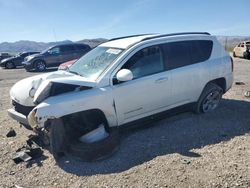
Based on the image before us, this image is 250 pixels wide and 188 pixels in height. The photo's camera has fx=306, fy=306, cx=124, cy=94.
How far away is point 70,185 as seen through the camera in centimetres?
420

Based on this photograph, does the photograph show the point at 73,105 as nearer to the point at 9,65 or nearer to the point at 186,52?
the point at 186,52

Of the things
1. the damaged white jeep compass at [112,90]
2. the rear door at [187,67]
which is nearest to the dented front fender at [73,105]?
the damaged white jeep compass at [112,90]

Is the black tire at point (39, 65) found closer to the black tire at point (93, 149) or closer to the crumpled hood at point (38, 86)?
the crumpled hood at point (38, 86)

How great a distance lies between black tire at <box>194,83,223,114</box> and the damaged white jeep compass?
27 millimetres

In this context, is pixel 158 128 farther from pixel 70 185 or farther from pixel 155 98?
pixel 70 185

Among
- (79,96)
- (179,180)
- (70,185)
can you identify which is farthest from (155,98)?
(70,185)

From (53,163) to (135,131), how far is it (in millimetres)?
1774

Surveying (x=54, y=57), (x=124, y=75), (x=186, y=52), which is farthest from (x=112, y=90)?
(x=54, y=57)

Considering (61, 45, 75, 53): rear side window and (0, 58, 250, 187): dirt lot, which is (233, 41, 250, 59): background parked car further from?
(0, 58, 250, 187): dirt lot

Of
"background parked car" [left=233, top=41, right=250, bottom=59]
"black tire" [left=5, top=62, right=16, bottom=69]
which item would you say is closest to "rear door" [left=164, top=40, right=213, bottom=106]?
"background parked car" [left=233, top=41, right=250, bottom=59]

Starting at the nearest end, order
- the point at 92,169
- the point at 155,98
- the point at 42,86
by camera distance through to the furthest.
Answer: the point at 92,169 < the point at 42,86 < the point at 155,98

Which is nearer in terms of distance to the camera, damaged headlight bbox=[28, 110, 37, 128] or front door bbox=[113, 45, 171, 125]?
damaged headlight bbox=[28, 110, 37, 128]

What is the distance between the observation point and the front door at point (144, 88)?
529 cm

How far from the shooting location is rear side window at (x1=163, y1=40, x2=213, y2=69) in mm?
6004
